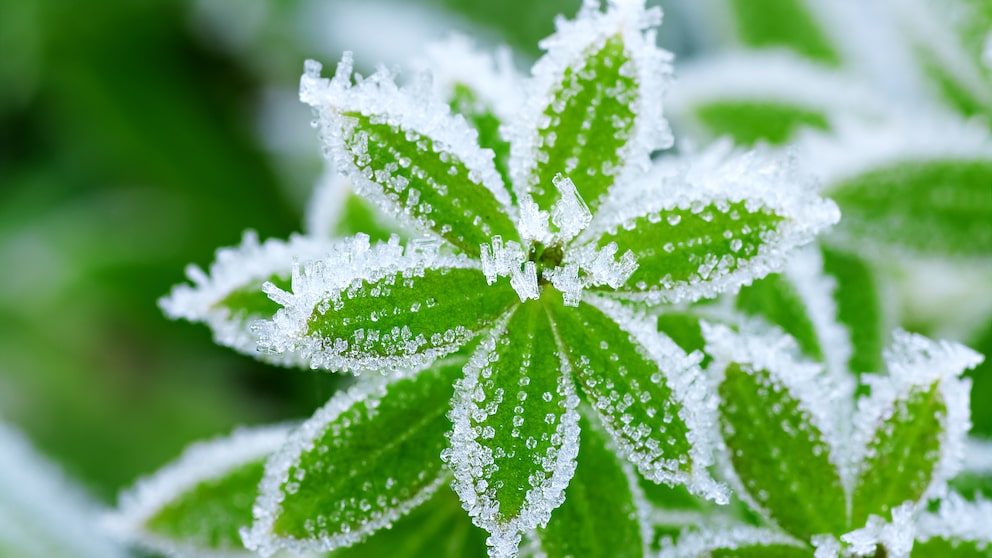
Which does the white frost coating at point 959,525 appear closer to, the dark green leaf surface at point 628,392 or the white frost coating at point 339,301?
the dark green leaf surface at point 628,392

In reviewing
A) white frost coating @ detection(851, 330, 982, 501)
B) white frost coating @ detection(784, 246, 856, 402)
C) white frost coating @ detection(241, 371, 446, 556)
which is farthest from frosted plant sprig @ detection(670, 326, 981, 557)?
white frost coating @ detection(241, 371, 446, 556)

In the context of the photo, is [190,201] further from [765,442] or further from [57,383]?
[765,442]

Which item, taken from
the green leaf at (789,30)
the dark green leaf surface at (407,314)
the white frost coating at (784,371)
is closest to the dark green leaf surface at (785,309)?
the white frost coating at (784,371)

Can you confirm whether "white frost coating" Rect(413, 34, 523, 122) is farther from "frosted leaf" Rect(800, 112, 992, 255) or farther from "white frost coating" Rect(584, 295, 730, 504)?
"frosted leaf" Rect(800, 112, 992, 255)

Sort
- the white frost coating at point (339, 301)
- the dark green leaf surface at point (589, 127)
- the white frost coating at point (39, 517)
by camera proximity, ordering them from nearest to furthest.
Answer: the white frost coating at point (339, 301) → the dark green leaf surface at point (589, 127) → the white frost coating at point (39, 517)

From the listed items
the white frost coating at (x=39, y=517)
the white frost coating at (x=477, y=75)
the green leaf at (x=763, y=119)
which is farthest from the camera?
the white frost coating at (x=39, y=517)
